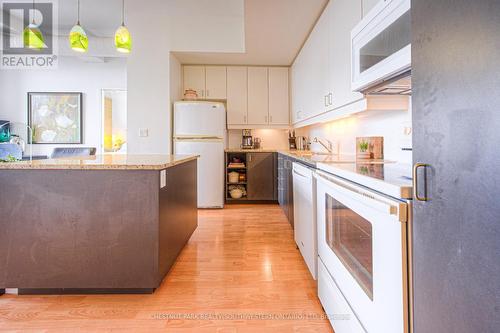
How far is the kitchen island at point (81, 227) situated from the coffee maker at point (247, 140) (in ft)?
9.92

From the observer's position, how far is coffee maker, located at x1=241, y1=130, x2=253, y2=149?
15.0ft

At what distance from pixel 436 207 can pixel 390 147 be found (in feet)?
4.71

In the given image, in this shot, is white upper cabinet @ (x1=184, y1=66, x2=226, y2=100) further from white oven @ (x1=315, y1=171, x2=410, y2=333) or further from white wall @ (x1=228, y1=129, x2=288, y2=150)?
white oven @ (x1=315, y1=171, x2=410, y2=333)

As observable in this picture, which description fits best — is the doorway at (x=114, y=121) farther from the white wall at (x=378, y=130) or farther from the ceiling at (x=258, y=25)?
the white wall at (x=378, y=130)

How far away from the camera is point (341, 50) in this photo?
6.92 ft

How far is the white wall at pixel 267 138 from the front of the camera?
473cm

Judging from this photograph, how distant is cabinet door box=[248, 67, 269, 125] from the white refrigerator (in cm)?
69

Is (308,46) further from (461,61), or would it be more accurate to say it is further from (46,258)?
(46,258)

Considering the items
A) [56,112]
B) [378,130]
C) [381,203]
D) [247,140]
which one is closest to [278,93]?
[247,140]

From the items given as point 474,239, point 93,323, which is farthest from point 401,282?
point 93,323

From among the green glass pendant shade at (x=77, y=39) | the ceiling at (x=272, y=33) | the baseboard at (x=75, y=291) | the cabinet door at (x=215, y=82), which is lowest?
the baseboard at (x=75, y=291)

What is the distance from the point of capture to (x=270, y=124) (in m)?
4.50

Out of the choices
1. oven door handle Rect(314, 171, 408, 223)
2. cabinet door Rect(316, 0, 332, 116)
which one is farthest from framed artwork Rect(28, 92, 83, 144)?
oven door handle Rect(314, 171, 408, 223)

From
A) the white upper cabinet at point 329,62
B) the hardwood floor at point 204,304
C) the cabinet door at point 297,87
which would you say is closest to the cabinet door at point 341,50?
the white upper cabinet at point 329,62
